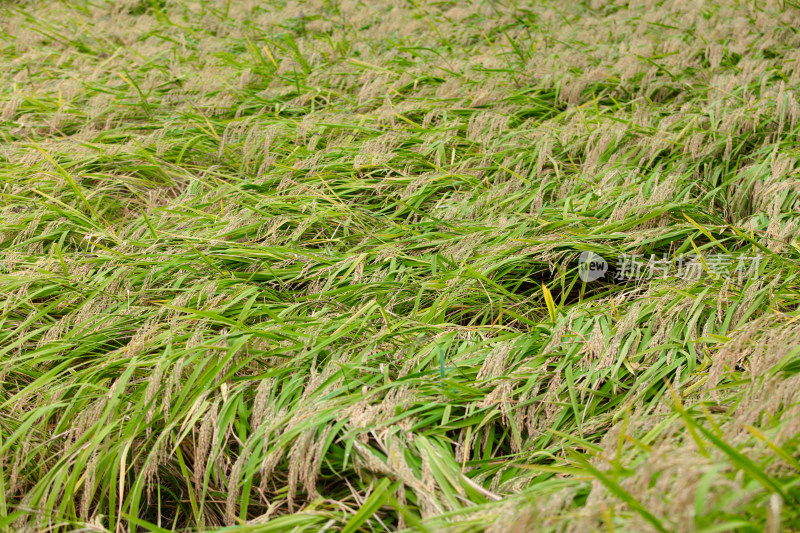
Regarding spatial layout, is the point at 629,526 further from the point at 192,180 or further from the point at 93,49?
the point at 93,49

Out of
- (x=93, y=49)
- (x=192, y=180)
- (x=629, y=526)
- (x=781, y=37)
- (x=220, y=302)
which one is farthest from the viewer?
(x=93, y=49)

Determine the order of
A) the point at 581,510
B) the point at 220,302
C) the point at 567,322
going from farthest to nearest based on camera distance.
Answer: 1. the point at 220,302
2. the point at 567,322
3. the point at 581,510

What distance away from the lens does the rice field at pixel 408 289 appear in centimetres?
150

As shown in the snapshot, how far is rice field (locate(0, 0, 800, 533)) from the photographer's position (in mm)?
1502

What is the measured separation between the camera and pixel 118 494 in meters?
1.73

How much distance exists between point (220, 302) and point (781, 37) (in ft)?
11.8

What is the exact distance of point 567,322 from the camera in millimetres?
1958

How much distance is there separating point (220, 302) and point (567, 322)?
3.56 feet

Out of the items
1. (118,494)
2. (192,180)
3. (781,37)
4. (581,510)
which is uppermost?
(781,37)

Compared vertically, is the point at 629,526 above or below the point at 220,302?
above

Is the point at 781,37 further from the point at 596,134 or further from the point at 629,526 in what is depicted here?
the point at 629,526

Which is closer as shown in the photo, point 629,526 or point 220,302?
point 629,526

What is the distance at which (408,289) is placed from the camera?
2.18 m

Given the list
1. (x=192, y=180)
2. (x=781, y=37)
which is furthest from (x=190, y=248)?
(x=781, y=37)
